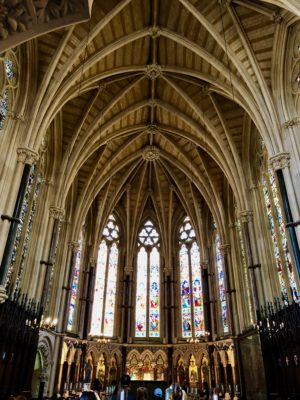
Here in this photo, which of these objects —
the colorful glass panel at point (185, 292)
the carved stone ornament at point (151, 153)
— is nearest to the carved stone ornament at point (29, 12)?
the carved stone ornament at point (151, 153)

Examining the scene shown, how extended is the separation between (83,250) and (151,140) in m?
8.97

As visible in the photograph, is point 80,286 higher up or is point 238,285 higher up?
point 80,286

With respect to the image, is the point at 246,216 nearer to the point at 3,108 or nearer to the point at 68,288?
the point at 68,288

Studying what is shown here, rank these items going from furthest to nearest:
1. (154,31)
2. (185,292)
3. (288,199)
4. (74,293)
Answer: (185,292)
(74,293)
(154,31)
(288,199)

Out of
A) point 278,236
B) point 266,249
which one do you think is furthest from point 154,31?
point 266,249

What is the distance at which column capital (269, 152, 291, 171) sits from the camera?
42.7ft

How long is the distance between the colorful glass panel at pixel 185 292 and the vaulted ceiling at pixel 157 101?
242cm

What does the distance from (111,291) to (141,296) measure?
2.21 meters

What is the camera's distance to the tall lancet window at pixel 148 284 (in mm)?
24469

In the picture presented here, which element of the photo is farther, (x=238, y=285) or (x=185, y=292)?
(x=185, y=292)

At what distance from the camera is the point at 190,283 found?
2527 centimetres

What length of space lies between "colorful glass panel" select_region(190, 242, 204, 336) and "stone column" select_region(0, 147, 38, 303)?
15.8 meters

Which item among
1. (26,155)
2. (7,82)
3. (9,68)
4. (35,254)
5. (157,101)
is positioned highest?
(157,101)

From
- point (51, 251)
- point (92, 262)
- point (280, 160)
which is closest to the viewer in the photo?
point (280, 160)
